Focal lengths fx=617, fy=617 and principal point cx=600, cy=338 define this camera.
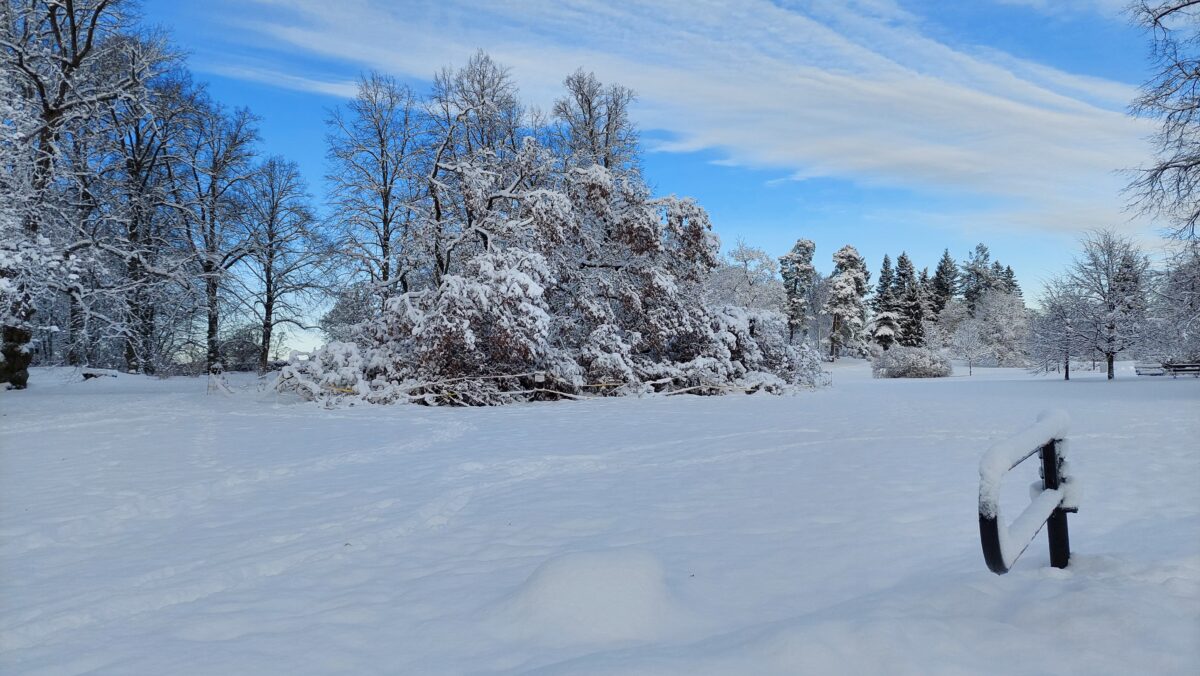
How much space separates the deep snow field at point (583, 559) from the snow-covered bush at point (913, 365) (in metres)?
27.5

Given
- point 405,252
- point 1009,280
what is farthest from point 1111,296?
point 1009,280

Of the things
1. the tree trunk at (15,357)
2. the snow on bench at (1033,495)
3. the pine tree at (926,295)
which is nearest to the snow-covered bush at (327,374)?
the tree trunk at (15,357)

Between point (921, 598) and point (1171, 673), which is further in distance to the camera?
point (921, 598)

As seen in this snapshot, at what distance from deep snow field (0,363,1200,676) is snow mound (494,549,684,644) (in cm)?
2

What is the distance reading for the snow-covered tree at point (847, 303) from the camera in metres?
55.7

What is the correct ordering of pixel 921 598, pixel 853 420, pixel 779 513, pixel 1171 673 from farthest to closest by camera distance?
1. pixel 853 420
2. pixel 779 513
3. pixel 921 598
4. pixel 1171 673

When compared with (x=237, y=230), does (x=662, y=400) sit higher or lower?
lower

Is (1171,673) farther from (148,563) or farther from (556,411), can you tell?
(556,411)

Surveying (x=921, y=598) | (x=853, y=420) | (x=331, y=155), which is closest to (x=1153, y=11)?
(x=853, y=420)

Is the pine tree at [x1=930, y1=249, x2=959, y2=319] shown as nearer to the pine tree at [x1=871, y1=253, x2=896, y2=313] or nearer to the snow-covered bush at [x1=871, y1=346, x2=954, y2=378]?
the pine tree at [x1=871, y1=253, x2=896, y2=313]

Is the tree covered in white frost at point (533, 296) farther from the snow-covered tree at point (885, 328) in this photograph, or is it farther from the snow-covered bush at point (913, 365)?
the snow-covered tree at point (885, 328)

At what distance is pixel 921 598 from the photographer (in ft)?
9.32

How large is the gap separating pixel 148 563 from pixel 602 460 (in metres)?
4.75

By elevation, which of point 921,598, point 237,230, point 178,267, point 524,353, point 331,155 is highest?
point 331,155
